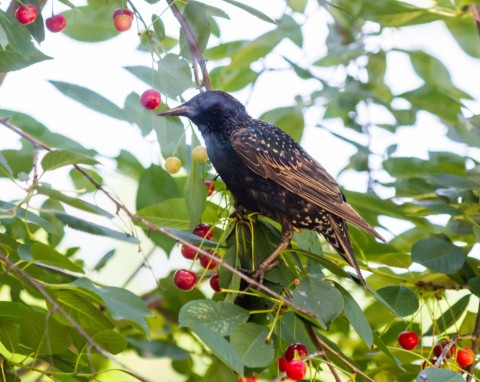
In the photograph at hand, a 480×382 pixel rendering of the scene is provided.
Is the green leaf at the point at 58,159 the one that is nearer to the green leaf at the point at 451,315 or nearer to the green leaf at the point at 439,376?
the green leaf at the point at 439,376

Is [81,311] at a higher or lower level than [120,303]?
lower

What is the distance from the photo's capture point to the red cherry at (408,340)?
291 cm

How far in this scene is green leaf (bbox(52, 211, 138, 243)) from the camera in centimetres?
237

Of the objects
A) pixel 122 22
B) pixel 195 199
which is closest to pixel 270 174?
pixel 195 199

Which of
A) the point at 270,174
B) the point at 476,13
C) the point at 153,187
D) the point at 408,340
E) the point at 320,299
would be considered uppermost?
the point at 476,13

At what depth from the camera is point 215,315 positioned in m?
2.24

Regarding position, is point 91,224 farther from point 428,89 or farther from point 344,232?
point 428,89

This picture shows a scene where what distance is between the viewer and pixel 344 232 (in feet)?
10.1

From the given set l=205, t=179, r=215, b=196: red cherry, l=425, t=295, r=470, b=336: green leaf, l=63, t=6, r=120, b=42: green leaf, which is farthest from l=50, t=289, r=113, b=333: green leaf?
l=63, t=6, r=120, b=42: green leaf

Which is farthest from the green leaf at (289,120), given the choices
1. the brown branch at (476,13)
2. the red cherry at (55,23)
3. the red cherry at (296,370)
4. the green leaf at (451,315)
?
the red cherry at (296,370)

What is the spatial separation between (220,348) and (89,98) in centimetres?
145

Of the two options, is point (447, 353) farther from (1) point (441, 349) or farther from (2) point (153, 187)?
(2) point (153, 187)

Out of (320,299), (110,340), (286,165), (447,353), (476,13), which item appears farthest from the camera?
(476,13)

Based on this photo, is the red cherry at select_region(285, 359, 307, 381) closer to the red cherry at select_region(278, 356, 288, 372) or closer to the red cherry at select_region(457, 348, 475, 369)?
the red cherry at select_region(278, 356, 288, 372)
